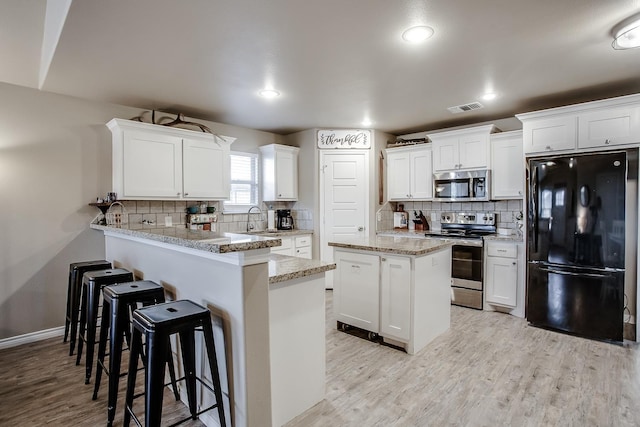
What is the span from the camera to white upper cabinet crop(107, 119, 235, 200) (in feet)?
11.3

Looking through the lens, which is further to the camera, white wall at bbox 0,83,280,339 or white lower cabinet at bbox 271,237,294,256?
white lower cabinet at bbox 271,237,294,256

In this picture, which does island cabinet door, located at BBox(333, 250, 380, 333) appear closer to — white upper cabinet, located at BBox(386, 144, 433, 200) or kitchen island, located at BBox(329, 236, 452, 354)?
kitchen island, located at BBox(329, 236, 452, 354)

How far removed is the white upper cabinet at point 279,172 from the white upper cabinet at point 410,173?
1509 mm

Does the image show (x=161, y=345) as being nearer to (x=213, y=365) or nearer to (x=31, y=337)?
(x=213, y=365)

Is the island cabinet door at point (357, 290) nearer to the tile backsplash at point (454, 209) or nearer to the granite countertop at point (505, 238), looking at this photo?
the granite countertop at point (505, 238)

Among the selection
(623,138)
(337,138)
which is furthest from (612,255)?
(337,138)

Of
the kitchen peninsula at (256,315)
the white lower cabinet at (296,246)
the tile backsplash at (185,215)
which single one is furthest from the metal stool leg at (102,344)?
the white lower cabinet at (296,246)

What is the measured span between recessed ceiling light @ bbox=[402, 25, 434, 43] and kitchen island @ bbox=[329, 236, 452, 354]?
1.60 metres


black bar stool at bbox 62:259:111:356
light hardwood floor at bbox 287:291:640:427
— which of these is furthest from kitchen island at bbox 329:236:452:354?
black bar stool at bbox 62:259:111:356

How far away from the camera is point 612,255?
3.06 meters

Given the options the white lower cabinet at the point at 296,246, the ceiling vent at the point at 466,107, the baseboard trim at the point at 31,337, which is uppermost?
the ceiling vent at the point at 466,107

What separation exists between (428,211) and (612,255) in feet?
7.97

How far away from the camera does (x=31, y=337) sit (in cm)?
322

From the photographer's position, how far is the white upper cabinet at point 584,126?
122 inches
